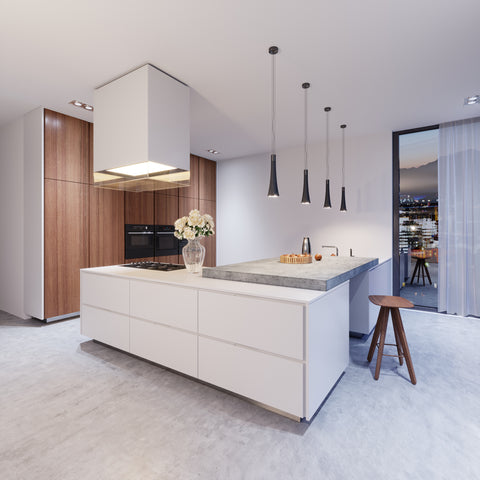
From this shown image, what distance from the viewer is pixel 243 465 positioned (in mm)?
1413

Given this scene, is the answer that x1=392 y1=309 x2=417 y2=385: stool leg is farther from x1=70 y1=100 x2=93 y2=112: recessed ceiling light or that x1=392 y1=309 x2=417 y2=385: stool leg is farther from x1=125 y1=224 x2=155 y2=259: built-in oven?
x1=70 y1=100 x2=93 y2=112: recessed ceiling light

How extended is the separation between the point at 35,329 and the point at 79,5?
3263 millimetres

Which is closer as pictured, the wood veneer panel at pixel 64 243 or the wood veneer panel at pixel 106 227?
the wood veneer panel at pixel 64 243

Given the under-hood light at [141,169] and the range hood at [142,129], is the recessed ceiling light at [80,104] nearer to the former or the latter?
the range hood at [142,129]

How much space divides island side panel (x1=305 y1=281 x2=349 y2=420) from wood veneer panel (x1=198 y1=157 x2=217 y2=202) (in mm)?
4249

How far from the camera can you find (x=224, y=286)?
1.98 meters

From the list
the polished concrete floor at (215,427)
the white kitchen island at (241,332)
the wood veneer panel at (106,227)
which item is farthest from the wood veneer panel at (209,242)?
the polished concrete floor at (215,427)

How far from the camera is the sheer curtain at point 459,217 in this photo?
385 centimetres

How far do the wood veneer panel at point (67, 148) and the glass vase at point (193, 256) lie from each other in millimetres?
2219

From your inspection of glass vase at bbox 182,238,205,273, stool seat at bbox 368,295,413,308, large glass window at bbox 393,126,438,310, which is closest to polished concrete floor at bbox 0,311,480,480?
stool seat at bbox 368,295,413,308

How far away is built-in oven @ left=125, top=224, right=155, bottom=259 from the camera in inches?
172

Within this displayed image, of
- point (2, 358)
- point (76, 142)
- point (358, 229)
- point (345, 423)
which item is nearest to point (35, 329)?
point (2, 358)

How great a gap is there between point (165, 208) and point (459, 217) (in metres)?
4.40

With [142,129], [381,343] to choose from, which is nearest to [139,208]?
[142,129]
